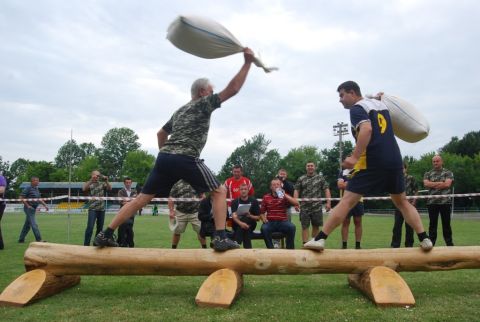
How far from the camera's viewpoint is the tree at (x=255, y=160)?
8062cm

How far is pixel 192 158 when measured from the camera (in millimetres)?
4496

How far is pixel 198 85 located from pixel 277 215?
14.4 ft

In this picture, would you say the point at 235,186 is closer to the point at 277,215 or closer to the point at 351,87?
the point at 277,215

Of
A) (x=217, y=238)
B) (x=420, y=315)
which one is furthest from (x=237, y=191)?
(x=420, y=315)

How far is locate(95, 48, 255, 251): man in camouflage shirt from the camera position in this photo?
175 inches

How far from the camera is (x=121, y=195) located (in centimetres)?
1064

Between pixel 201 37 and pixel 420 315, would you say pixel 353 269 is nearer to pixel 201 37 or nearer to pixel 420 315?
pixel 420 315

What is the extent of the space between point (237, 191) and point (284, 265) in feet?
14.8

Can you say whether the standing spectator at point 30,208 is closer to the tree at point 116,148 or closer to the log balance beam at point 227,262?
the log balance beam at point 227,262

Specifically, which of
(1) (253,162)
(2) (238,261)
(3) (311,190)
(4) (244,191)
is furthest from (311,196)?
(1) (253,162)

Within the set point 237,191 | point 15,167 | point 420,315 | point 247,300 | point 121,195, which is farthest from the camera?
point 15,167

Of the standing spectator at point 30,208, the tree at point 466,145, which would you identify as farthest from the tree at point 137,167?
the standing spectator at point 30,208

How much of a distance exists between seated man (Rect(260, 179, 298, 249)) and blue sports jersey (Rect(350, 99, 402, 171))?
149 inches

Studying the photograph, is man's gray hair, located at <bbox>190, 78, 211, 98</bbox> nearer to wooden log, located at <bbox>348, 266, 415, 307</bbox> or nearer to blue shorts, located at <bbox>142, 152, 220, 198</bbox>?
blue shorts, located at <bbox>142, 152, 220, 198</bbox>
